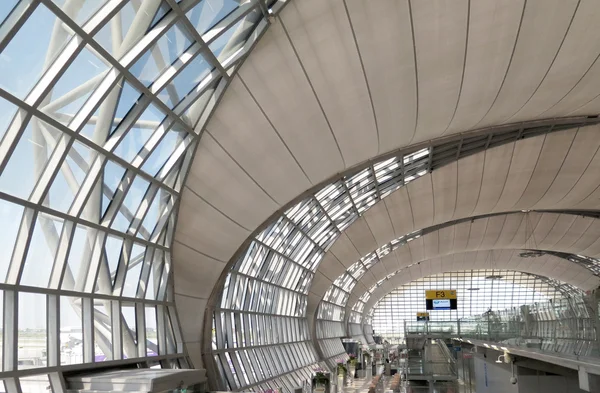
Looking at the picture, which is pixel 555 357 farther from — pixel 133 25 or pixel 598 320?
pixel 133 25

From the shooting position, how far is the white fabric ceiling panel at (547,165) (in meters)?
33.2

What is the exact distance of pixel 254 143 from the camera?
21.0 m

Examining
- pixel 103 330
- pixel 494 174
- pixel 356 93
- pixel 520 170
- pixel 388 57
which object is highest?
pixel 520 170

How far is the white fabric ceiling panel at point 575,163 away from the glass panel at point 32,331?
93.4 feet

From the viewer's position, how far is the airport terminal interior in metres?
12.5

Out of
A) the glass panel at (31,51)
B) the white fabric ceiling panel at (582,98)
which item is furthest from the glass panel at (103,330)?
the white fabric ceiling panel at (582,98)

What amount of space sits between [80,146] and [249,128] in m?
6.87

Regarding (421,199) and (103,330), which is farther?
(421,199)

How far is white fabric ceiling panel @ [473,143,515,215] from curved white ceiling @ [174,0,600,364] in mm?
6066

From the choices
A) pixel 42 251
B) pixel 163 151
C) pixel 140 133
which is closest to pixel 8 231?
pixel 42 251

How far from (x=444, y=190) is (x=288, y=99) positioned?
73.4 ft

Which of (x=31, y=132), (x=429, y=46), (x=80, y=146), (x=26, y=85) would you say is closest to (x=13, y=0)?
(x=26, y=85)

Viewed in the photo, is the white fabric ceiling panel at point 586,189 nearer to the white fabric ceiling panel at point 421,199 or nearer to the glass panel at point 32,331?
the white fabric ceiling panel at point 421,199

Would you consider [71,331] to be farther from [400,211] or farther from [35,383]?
[400,211]
